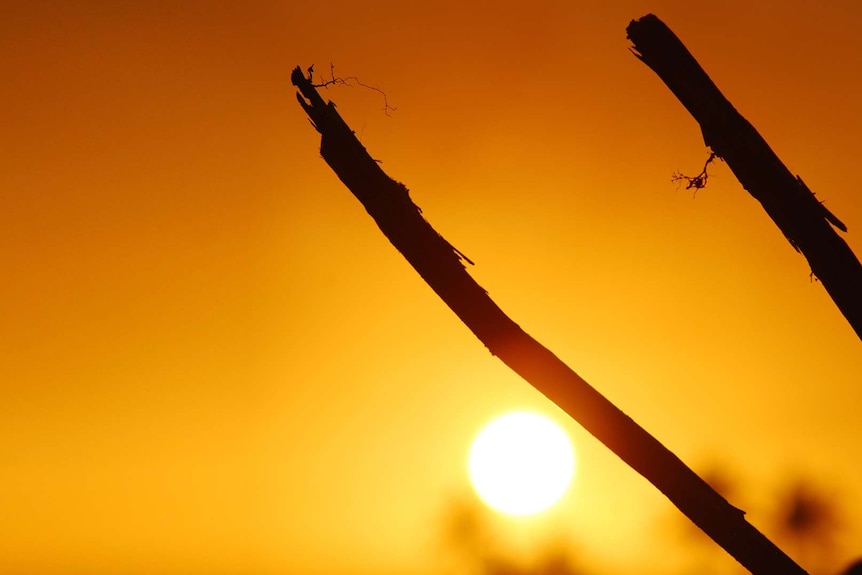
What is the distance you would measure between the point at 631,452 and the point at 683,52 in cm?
109

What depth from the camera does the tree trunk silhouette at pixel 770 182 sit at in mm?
1927

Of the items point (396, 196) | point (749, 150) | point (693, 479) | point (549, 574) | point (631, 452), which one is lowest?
point (549, 574)

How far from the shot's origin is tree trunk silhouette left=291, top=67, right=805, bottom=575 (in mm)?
1969

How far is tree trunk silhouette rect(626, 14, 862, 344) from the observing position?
6.32 feet

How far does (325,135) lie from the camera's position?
6.98ft

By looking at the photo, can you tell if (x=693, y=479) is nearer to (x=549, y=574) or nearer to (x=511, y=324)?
(x=511, y=324)

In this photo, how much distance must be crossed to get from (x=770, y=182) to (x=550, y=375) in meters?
0.76

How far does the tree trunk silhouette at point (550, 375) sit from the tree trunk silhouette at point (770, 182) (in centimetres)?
59

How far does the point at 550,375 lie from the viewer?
6.48 ft

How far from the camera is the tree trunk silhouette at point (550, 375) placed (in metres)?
1.97

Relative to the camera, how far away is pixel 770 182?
1.94 m

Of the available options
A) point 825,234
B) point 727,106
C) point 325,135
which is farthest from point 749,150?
point 325,135

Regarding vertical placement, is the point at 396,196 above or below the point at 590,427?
above

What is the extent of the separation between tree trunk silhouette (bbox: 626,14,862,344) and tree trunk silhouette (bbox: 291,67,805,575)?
0.59m
